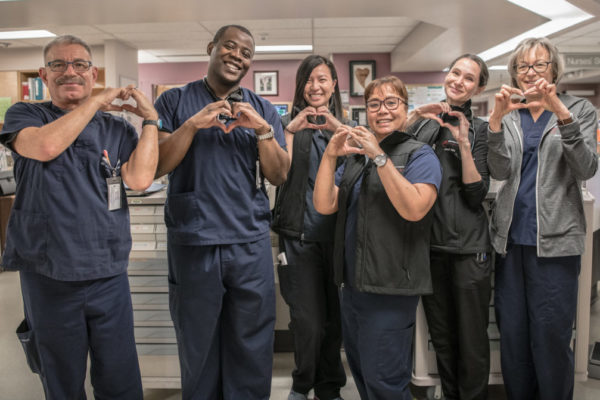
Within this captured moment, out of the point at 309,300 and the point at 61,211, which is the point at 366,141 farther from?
the point at 61,211

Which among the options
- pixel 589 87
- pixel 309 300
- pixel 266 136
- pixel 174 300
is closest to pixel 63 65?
pixel 266 136

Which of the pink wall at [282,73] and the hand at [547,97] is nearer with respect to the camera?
the hand at [547,97]

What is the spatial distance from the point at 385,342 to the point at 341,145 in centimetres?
68

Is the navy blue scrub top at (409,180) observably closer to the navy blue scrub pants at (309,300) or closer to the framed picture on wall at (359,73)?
the navy blue scrub pants at (309,300)

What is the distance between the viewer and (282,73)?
28.9ft

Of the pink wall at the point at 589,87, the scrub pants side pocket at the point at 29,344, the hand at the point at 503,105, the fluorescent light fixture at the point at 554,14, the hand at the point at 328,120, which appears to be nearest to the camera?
the scrub pants side pocket at the point at 29,344

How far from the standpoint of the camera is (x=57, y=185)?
147 cm

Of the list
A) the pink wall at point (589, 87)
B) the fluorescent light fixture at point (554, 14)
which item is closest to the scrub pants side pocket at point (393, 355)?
the fluorescent light fixture at point (554, 14)

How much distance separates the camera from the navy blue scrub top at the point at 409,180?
5.08 ft

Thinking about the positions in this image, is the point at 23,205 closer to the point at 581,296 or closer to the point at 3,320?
the point at 581,296

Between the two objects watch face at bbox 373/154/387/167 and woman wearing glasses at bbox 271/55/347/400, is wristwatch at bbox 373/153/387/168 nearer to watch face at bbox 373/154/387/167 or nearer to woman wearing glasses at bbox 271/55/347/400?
watch face at bbox 373/154/387/167

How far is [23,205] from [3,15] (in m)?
4.88

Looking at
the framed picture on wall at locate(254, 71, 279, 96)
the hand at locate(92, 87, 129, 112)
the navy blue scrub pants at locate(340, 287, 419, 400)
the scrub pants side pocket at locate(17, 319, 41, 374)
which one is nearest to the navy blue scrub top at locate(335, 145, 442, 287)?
the navy blue scrub pants at locate(340, 287, 419, 400)

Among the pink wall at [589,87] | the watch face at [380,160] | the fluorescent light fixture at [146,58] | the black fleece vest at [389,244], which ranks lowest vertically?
the black fleece vest at [389,244]
